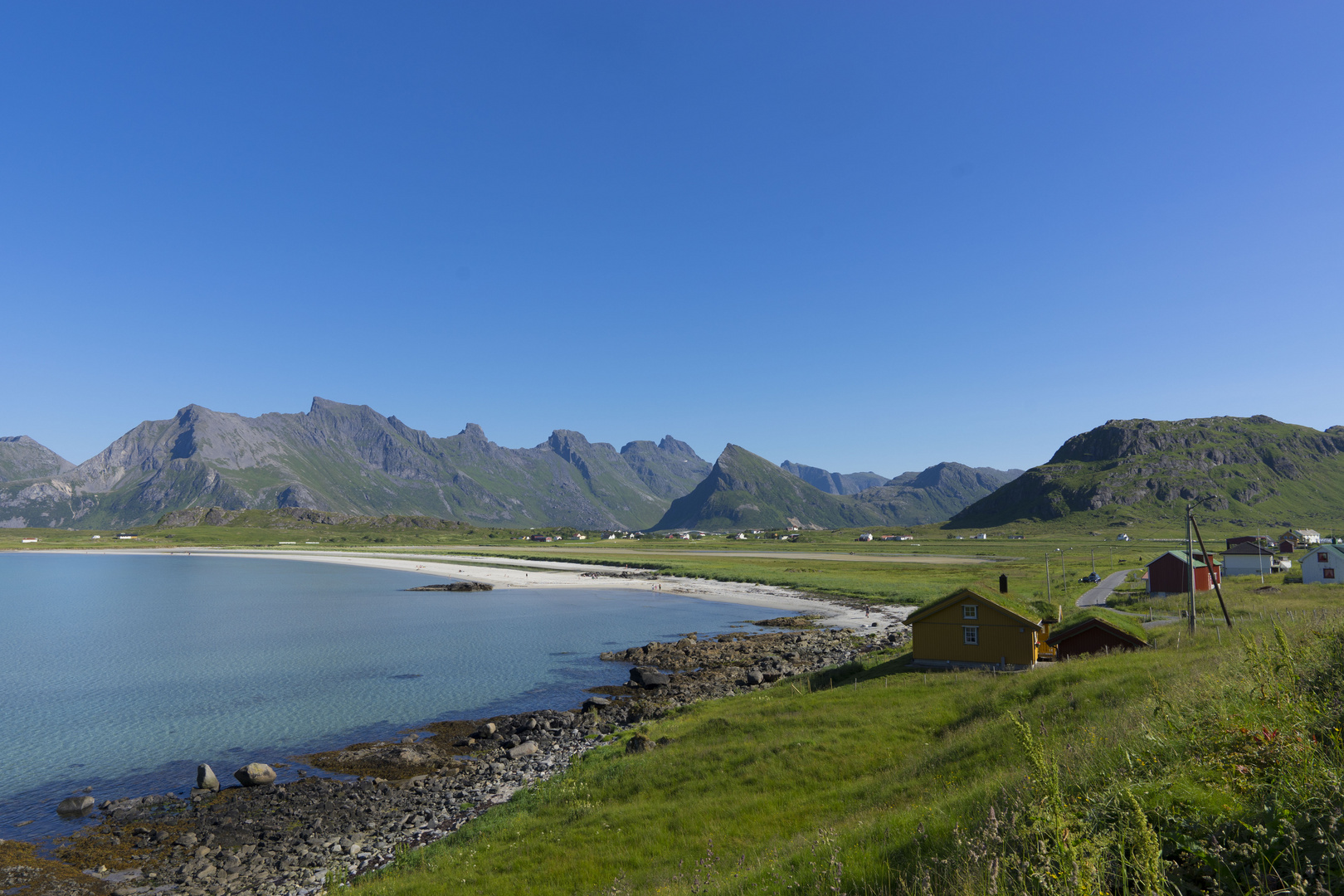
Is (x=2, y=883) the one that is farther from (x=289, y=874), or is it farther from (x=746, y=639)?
(x=746, y=639)

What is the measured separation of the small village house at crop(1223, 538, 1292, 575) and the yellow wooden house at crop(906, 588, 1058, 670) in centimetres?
9536

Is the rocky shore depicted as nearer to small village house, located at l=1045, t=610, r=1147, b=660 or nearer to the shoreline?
the shoreline

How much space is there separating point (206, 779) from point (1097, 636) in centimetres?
5565

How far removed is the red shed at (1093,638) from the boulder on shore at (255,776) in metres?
50.7

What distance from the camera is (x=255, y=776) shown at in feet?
110

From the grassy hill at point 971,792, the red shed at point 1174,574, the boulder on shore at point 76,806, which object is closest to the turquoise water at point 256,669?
the boulder on shore at point 76,806

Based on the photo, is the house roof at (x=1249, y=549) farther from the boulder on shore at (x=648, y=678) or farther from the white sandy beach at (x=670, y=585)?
the boulder on shore at (x=648, y=678)

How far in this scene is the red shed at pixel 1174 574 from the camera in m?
84.8

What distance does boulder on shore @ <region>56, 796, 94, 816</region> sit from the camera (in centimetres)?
3047

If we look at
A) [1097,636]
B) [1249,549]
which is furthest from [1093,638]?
[1249,549]

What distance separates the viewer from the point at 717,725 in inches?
1420

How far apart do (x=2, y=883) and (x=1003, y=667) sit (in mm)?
51242

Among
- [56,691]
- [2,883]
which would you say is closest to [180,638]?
[56,691]

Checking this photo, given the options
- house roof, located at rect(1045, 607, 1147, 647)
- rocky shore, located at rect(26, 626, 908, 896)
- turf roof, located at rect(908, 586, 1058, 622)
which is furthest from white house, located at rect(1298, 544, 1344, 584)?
rocky shore, located at rect(26, 626, 908, 896)
